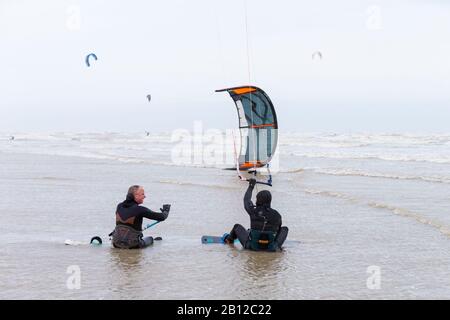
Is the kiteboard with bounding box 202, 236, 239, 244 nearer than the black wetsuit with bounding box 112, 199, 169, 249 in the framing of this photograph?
No

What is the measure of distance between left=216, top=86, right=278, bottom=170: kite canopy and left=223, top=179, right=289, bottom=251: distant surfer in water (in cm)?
977

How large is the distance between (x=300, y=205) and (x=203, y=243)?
4146 mm

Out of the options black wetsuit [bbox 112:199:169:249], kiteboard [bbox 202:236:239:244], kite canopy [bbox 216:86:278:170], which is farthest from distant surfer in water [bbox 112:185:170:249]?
kite canopy [bbox 216:86:278:170]

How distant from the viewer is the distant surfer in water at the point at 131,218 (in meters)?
7.12

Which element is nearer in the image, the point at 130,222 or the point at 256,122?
the point at 130,222

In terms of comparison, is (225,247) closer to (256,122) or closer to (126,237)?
(126,237)

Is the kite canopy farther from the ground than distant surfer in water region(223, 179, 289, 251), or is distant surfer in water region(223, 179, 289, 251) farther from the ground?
the kite canopy

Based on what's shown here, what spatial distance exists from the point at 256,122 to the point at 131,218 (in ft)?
34.3

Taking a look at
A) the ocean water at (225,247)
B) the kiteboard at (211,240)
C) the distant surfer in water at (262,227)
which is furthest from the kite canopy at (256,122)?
the distant surfer in water at (262,227)

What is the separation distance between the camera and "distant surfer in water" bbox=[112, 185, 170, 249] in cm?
712

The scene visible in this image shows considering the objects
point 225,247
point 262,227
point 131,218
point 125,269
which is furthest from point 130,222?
point 262,227

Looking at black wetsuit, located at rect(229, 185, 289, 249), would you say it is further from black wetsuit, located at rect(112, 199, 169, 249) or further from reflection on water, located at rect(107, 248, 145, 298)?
reflection on water, located at rect(107, 248, 145, 298)

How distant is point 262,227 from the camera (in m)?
7.05

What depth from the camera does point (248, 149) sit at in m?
17.7
